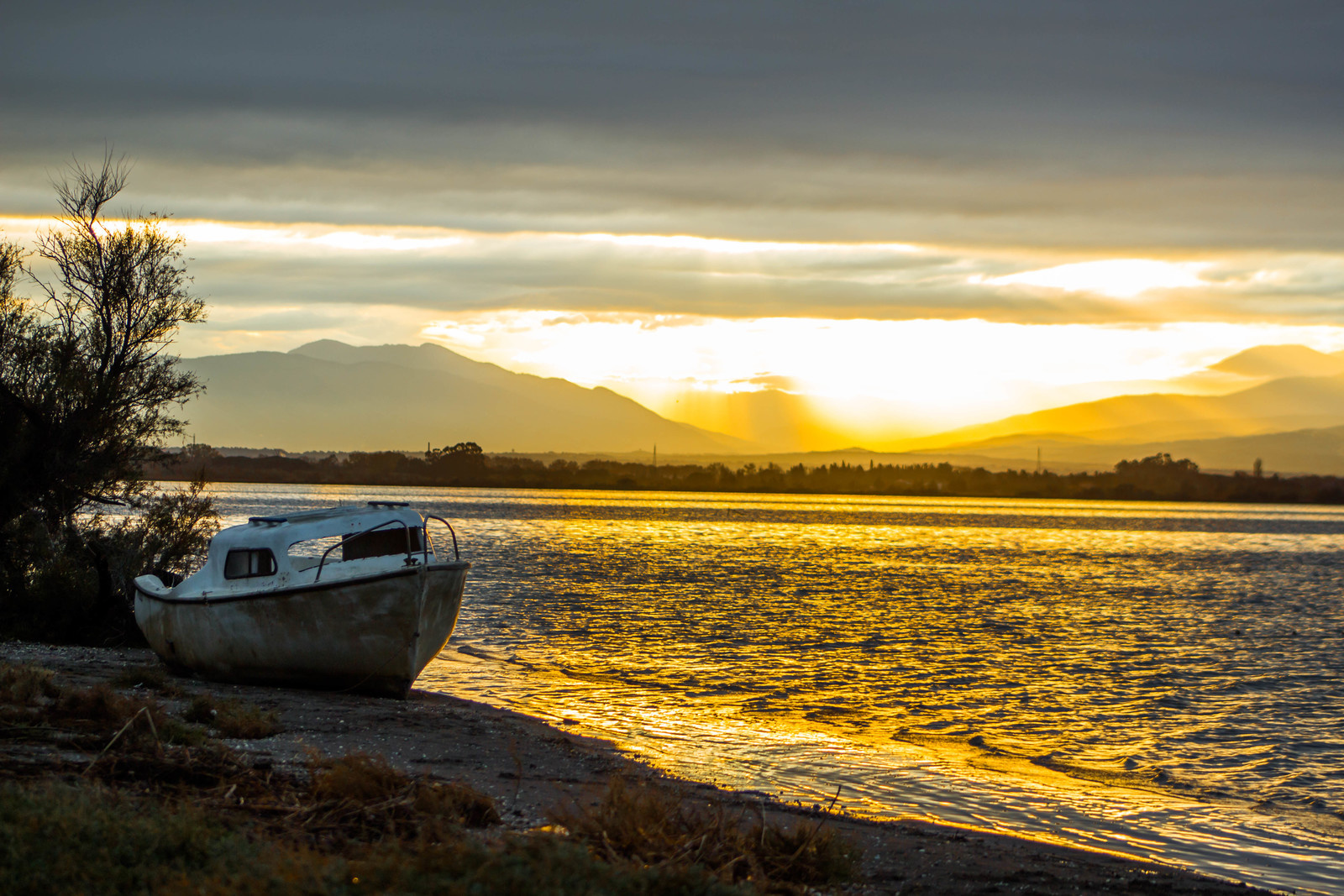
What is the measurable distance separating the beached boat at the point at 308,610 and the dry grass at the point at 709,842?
8.94m

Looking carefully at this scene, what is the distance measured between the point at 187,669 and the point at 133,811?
1171cm

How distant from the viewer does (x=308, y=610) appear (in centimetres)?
1727

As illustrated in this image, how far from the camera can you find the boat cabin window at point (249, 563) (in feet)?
60.5

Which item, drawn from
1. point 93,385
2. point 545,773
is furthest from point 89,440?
point 545,773

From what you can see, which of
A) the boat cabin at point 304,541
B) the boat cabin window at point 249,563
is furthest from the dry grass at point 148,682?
the boat cabin window at point 249,563

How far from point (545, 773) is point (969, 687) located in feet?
42.2

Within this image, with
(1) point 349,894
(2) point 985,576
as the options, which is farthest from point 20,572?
(2) point 985,576

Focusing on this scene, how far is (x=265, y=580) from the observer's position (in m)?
18.2

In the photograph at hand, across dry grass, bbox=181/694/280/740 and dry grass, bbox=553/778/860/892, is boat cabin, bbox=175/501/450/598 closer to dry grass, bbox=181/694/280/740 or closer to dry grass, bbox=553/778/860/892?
dry grass, bbox=181/694/280/740

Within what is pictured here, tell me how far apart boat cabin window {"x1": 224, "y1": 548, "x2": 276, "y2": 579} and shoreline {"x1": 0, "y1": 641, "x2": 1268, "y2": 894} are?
198 cm

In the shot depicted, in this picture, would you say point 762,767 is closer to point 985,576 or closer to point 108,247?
point 108,247

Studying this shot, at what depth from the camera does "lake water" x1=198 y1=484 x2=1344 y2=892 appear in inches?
503

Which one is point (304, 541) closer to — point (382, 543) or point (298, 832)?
point (382, 543)

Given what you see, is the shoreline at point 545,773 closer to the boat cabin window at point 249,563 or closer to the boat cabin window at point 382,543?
the boat cabin window at point 249,563
